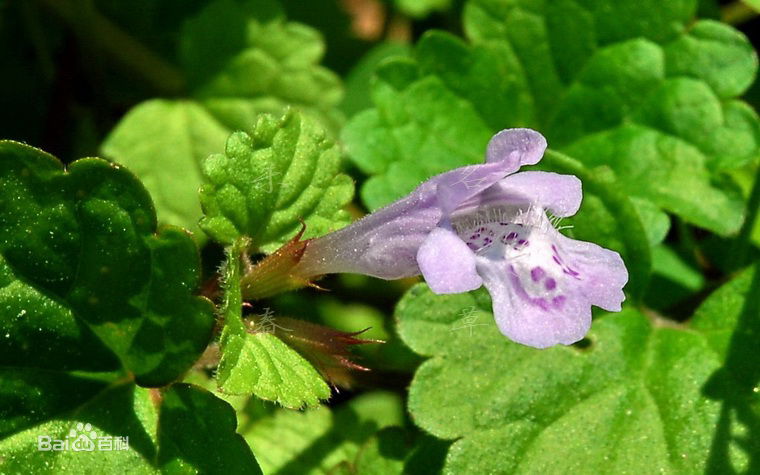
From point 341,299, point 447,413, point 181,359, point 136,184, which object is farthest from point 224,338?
point 341,299

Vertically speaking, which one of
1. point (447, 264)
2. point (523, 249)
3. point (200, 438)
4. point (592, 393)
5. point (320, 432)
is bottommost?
point (320, 432)

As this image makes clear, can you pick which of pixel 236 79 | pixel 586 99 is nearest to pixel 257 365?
pixel 586 99

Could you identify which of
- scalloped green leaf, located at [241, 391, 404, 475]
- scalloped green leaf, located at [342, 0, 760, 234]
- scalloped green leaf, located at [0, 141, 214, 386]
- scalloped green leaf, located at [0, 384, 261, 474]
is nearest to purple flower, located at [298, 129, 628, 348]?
scalloped green leaf, located at [0, 141, 214, 386]

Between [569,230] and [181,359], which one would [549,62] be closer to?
[569,230]

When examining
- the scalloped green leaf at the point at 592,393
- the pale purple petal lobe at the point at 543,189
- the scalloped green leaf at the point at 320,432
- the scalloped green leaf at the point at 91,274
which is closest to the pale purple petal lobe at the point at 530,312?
the pale purple petal lobe at the point at 543,189

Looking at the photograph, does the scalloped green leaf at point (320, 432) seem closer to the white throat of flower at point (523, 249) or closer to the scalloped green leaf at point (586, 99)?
the scalloped green leaf at point (586, 99)

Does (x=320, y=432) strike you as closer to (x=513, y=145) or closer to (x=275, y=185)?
(x=275, y=185)

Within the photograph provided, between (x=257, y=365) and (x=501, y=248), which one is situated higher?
(x=501, y=248)
